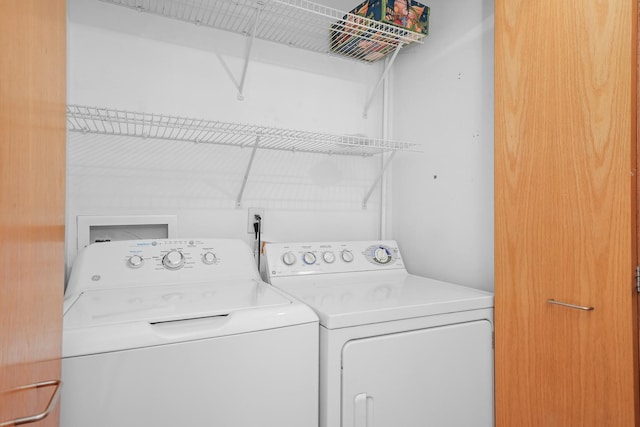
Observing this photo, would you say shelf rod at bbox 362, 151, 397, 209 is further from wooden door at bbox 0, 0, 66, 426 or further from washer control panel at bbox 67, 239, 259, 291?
wooden door at bbox 0, 0, 66, 426

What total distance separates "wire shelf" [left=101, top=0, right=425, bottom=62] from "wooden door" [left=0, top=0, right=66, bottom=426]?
106 cm

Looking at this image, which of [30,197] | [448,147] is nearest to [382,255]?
[448,147]

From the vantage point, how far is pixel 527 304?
51.4 inches

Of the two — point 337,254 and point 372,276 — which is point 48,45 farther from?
point 372,276

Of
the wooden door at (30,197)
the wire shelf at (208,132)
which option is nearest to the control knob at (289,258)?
the wire shelf at (208,132)

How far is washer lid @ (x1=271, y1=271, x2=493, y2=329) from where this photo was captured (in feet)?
3.84

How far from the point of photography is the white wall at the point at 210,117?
5.20ft

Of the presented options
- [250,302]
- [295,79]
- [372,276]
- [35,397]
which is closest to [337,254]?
[372,276]

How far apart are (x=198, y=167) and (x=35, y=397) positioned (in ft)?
4.29

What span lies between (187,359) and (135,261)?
0.65 metres

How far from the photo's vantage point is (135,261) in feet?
4.75

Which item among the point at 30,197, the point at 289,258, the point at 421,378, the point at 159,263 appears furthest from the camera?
the point at 289,258

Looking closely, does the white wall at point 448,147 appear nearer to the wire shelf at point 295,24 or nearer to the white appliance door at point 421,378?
the wire shelf at point 295,24

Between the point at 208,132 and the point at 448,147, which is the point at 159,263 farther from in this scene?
the point at 448,147
